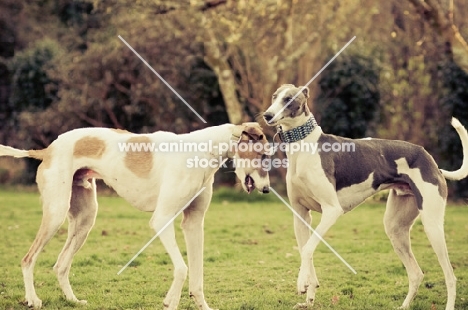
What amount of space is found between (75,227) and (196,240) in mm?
1342

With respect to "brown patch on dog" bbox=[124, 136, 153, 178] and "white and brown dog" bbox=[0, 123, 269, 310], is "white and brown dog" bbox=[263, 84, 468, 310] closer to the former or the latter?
"white and brown dog" bbox=[0, 123, 269, 310]

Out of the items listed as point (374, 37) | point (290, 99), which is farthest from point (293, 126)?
point (374, 37)

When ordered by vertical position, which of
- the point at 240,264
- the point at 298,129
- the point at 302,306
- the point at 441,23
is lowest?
the point at 240,264

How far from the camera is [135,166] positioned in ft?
23.2

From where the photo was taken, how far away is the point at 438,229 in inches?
281

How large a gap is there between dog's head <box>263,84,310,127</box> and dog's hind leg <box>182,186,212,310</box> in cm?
98

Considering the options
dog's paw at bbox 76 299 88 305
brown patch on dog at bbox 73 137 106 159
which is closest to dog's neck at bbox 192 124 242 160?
brown patch on dog at bbox 73 137 106 159

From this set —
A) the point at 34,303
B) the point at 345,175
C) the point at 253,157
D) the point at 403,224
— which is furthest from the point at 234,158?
the point at 34,303

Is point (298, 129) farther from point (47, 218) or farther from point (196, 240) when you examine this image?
point (47, 218)

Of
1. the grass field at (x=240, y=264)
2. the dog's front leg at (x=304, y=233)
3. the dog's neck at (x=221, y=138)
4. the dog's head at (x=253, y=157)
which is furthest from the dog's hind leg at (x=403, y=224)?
the dog's neck at (x=221, y=138)

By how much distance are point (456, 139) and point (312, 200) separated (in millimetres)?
10149

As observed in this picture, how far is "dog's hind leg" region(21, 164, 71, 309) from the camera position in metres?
7.15

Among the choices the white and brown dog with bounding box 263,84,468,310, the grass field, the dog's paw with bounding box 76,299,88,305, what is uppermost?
the white and brown dog with bounding box 263,84,468,310

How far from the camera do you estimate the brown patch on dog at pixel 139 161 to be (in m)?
7.03
